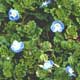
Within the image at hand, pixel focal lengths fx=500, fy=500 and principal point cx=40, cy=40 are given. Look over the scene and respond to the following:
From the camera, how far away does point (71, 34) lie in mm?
3283

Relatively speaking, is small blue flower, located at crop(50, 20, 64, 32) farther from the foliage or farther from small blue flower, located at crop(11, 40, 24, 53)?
small blue flower, located at crop(11, 40, 24, 53)

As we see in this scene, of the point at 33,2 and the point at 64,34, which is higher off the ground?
the point at 33,2

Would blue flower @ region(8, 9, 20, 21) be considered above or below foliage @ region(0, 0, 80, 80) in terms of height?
above

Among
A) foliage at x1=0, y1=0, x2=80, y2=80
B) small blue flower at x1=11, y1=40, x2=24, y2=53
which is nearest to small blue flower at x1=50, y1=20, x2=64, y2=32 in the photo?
foliage at x1=0, y1=0, x2=80, y2=80

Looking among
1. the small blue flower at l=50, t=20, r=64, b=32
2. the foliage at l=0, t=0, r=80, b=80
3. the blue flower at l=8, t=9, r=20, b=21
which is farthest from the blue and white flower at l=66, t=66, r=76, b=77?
the blue flower at l=8, t=9, r=20, b=21

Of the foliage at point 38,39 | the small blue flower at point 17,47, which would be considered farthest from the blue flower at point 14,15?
the small blue flower at point 17,47

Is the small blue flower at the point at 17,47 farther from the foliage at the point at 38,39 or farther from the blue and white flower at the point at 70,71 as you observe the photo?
the blue and white flower at the point at 70,71

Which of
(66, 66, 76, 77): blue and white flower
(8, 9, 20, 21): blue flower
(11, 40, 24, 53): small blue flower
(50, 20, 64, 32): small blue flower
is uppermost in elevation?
(8, 9, 20, 21): blue flower

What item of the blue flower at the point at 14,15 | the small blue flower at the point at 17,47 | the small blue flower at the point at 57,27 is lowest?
the small blue flower at the point at 17,47

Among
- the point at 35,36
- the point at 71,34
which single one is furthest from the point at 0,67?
the point at 71,34

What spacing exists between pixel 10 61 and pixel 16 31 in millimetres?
221

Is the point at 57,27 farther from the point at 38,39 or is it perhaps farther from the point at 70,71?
the point at 70,71

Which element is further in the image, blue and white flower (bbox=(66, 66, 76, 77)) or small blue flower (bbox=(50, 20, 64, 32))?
small blue flower (bbox=(50, 20, 64, 32))

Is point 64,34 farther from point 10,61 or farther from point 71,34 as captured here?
point 10,61
